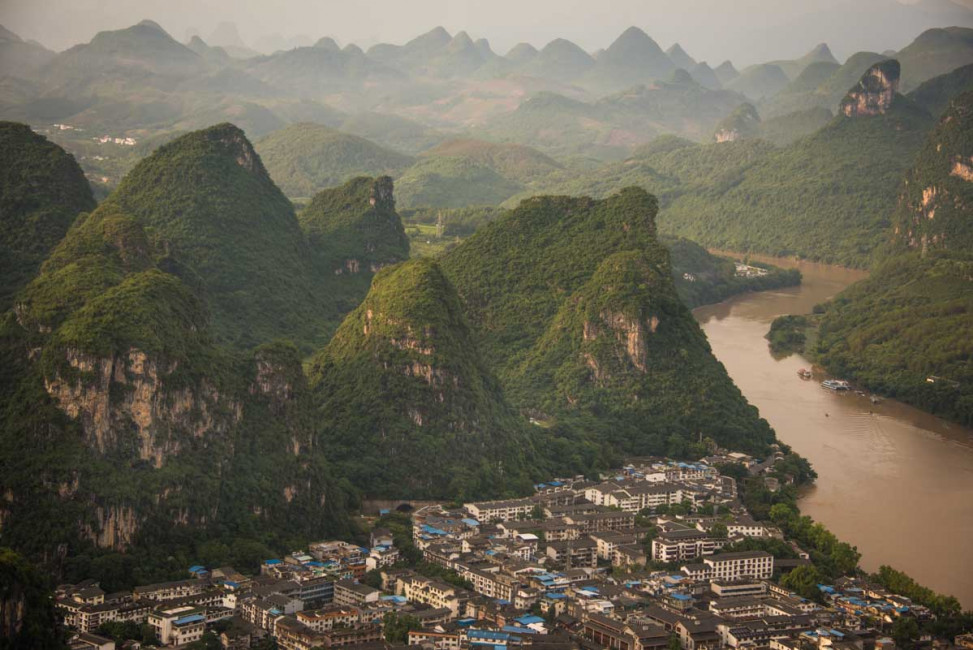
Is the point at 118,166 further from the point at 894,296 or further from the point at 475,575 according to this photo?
the point at 475,575

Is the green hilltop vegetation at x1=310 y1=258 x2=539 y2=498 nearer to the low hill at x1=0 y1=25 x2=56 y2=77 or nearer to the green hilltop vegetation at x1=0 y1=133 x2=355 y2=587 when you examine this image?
the green hilltop vegetation at x1=0 y1=133 x2=355 y2=587

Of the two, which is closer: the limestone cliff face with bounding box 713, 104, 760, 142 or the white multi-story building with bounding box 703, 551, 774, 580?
the white multi-story building with bounding box 703, 551, 774, 580

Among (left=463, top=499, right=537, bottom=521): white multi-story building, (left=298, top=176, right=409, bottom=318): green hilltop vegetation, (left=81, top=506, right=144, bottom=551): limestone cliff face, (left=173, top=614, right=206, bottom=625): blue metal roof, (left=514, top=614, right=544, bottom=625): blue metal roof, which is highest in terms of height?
(left=298, top=176, right=409, bottom=318): green hilltop vegetation

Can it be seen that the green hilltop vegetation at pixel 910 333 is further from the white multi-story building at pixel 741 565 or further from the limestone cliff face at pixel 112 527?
the limestone cliff face at pixel 112 527

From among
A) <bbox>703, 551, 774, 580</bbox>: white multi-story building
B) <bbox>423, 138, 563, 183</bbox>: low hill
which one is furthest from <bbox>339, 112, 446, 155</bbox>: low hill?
<bbox>703, 551, 774, 580</bbox>: white multi-story building

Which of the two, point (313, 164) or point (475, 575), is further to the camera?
point (313, 164)

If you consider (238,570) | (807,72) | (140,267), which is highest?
(807,72)

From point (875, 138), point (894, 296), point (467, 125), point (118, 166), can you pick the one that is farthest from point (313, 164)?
point (467, 125)

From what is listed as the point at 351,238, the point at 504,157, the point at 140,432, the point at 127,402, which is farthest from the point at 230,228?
the point at 504,157
